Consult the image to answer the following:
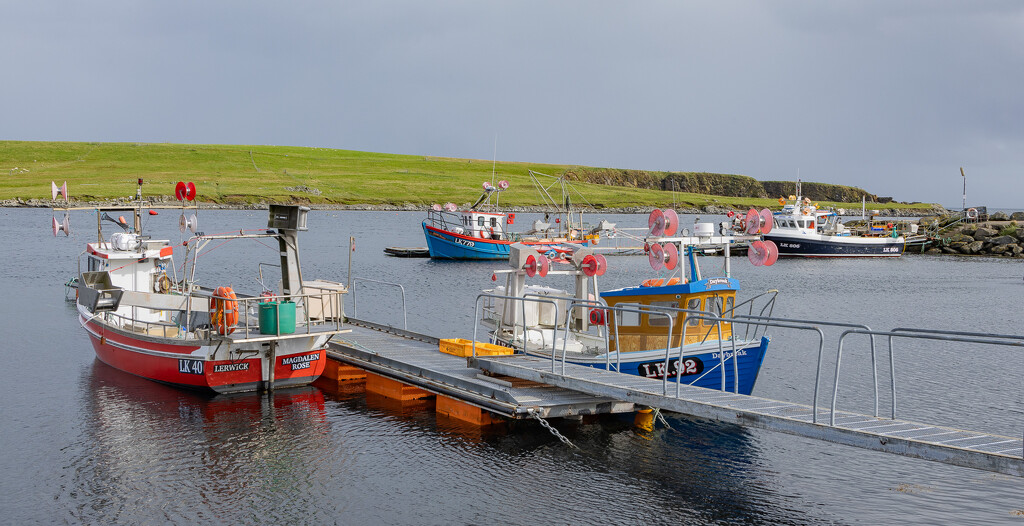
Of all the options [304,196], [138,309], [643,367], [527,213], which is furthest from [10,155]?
[643,367]

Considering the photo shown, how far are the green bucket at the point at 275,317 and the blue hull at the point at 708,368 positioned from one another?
7025mm

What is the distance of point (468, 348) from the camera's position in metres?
20.3

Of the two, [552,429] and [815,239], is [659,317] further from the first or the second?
[815,239]

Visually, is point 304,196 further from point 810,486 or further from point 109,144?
point 810,486

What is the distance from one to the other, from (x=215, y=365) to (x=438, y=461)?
7286 millimetres

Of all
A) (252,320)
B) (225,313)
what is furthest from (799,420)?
(252,320)

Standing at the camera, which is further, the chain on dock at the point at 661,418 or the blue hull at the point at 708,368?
the blue hull at the point at 708,368

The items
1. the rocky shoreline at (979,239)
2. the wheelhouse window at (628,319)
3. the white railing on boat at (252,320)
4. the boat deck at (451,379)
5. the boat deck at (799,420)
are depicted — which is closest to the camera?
the boat deck at (799,420)

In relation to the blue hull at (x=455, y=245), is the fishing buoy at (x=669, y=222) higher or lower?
higher

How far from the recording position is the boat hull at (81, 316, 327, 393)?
2080cm

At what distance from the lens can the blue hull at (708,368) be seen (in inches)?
754

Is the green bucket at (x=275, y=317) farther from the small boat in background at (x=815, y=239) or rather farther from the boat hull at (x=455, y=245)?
the small boat in background at (x=815, y=239)

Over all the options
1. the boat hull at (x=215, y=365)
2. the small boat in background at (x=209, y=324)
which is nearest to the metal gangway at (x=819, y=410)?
the small boat in background at (x=209, y=324)

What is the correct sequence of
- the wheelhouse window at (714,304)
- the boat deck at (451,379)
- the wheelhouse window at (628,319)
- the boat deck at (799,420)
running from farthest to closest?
the wheelhouse window at (628,319) → the wheelhouse window at (714,304) → the boat deck at (451,379) → the boat deck at (799,420)
